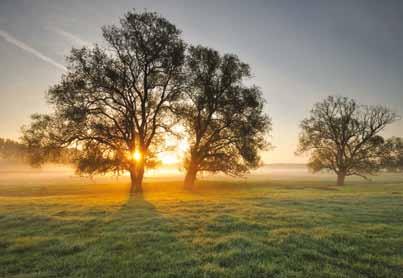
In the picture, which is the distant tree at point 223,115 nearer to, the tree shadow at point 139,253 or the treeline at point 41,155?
the treeline at point 41,155

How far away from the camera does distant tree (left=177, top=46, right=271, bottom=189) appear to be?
30234 millimetres

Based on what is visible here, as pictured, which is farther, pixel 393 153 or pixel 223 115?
pixel 393 153

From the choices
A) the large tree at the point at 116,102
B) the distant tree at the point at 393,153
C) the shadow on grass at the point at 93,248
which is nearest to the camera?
the shadow on grass at the point at 93,248

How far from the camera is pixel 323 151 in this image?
44.0 metres

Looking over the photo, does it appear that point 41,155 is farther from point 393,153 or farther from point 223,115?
point 393,153

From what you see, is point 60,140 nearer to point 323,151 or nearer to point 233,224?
point 233,224

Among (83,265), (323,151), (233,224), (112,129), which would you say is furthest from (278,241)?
(323,151)

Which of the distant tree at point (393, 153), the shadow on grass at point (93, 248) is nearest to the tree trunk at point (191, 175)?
the shadow on grass at point (93, 248)

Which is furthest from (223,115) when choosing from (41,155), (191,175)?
(41,155)

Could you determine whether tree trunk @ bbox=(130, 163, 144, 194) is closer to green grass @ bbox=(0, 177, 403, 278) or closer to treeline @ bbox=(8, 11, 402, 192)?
treeline @ bbox=(8, 11, 402, 192)

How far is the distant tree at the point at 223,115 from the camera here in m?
30.2

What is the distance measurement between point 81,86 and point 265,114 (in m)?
22.3

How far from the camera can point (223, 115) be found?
103ft

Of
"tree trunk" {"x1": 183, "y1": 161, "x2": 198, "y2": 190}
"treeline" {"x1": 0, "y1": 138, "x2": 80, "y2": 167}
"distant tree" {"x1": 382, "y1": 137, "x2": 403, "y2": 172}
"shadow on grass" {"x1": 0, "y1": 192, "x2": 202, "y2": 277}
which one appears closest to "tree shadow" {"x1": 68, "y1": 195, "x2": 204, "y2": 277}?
"shadow on grass" {"x1": 0, "y1": 192, "x2": 202, "y2": 277}
